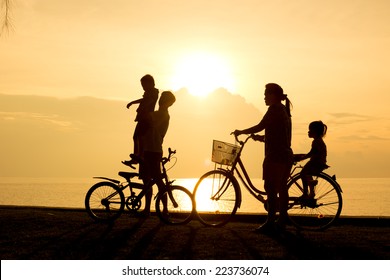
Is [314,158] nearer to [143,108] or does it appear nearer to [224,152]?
[224,152]

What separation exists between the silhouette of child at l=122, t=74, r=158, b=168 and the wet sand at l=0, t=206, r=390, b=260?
137cm

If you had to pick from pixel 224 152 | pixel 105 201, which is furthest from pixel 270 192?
pixel 105 201

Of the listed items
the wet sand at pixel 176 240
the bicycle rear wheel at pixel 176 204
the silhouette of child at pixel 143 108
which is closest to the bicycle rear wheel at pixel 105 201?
the wet sand at pixel 176 240

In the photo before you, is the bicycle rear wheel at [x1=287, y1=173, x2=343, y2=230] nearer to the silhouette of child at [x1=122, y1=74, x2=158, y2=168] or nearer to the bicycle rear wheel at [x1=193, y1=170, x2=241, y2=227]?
the bicycle rear wheel at [x1=193, y1=170, x2=241, y2=227]

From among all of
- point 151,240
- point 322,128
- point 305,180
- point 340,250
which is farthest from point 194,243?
point 322,128

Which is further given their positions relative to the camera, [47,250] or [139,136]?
[139,136]

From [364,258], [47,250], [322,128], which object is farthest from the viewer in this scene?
[322,128]

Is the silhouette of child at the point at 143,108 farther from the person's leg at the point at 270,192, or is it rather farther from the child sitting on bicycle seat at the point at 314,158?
the child sitting on bicycle seat at the point at 314,158

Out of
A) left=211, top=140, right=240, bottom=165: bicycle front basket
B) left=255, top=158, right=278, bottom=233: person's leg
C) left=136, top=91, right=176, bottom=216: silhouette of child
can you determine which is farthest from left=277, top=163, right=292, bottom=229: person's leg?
left=136, top=91, right=176, bottom=216: silhouette of child

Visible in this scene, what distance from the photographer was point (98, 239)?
8.33 metres

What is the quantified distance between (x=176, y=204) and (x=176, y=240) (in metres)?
1.80

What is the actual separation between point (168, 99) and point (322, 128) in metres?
2.86

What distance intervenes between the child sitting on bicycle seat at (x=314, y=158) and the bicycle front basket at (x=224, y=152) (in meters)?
1.11

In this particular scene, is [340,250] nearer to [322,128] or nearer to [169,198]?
[322,128]
